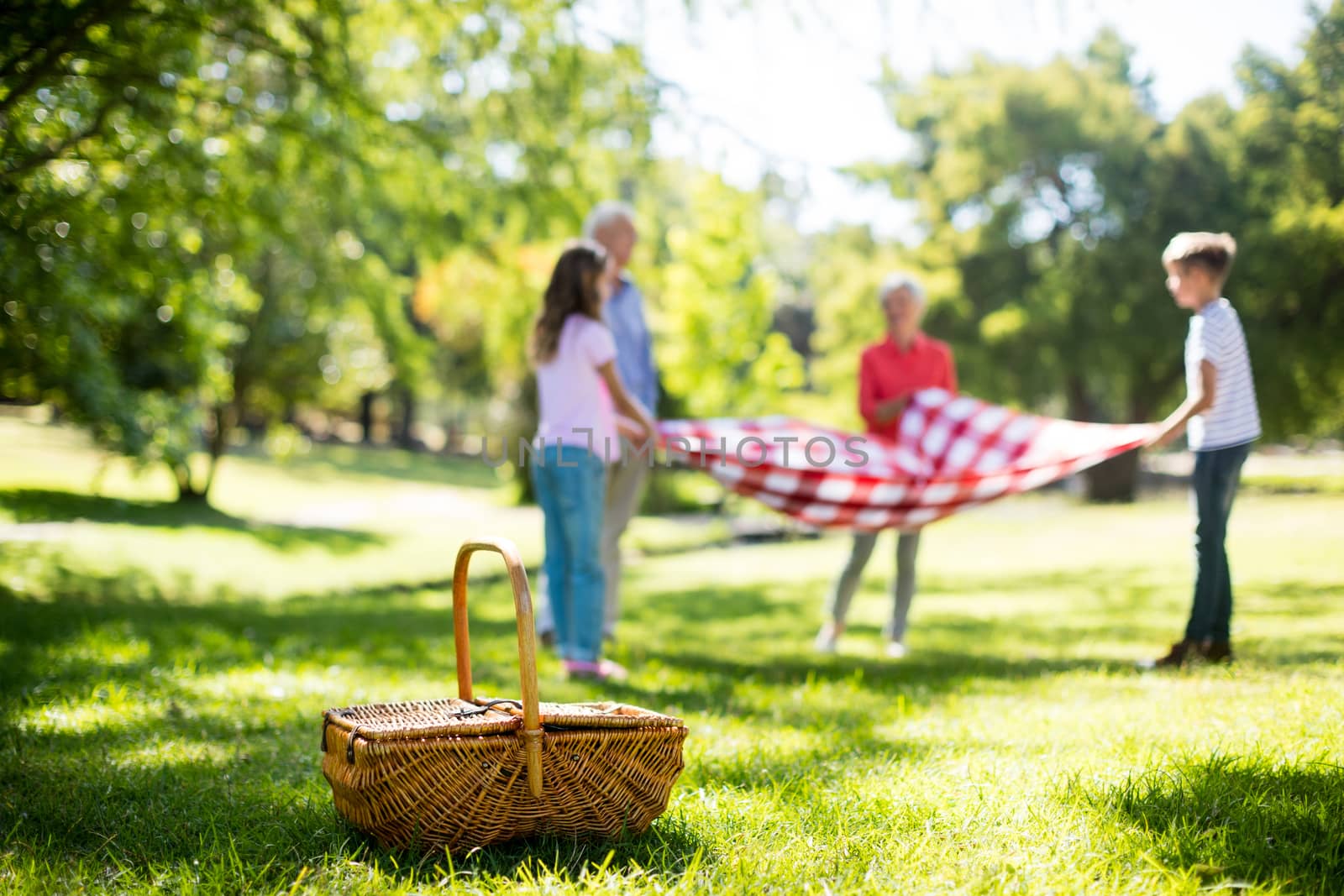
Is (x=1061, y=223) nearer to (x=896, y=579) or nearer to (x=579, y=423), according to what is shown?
(x=896, y=579)

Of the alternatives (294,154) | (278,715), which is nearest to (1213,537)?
(278,715)

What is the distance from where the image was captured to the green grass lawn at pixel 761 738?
218cm

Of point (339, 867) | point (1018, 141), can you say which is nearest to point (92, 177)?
point (339, 867)

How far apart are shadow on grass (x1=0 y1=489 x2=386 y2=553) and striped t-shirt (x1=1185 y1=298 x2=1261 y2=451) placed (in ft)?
37.3

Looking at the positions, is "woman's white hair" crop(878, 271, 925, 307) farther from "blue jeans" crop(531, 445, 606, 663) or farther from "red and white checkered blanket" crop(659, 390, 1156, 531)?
"blue jeans" crop(531, 445, 606, 663)

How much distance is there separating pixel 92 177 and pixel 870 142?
5.74 metres

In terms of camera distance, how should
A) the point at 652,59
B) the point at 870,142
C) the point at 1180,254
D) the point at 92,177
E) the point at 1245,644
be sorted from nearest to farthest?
the point at 1180,254 → the point at 1245,644 → the point at 92,177 → the point at 652,59 → the point at 870,142

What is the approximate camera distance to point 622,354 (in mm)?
5523

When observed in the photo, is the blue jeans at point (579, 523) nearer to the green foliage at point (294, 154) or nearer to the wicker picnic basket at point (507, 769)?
the wicker picnic basket at point (507, 769)

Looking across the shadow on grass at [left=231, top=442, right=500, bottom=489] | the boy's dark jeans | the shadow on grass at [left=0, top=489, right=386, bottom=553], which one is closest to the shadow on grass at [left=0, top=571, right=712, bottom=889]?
the boy's dark jeans

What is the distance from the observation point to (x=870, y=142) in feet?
27.1

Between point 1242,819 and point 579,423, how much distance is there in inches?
116

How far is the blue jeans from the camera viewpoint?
4.52 metres

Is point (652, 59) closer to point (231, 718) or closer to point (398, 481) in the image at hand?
point (231, 718)
